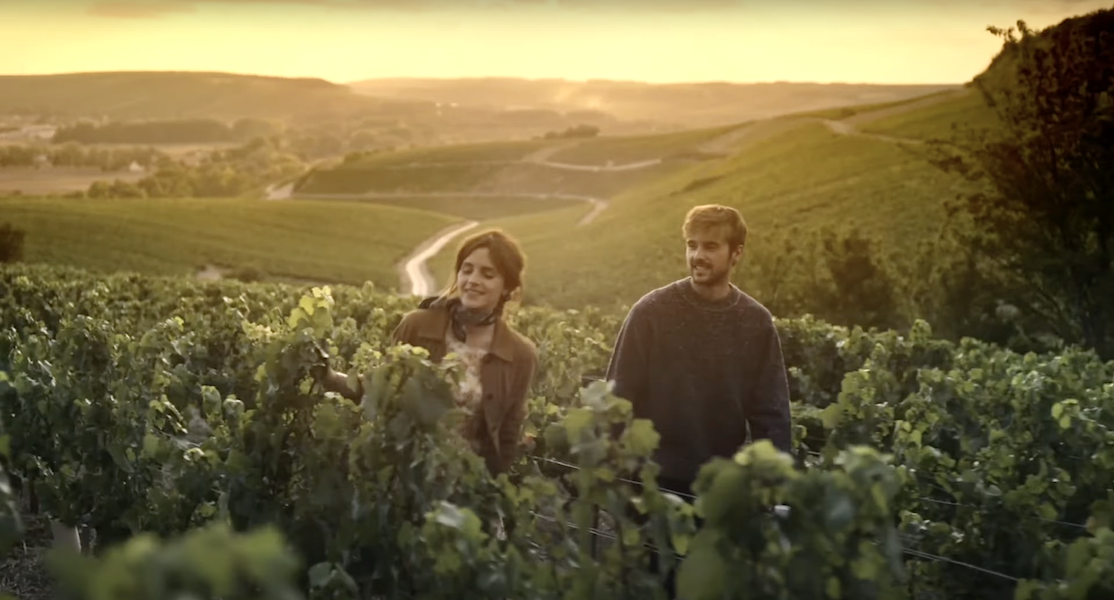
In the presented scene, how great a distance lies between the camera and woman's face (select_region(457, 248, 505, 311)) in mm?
4027

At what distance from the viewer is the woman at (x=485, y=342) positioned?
4.03 m

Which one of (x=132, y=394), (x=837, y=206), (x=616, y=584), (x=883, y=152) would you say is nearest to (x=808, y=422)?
(x=132, y=394)

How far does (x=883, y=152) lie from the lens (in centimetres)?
3612

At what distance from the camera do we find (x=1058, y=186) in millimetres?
16406

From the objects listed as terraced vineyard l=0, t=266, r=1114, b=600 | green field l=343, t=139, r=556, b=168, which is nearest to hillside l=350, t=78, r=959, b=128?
green field l=343, t=139, r=556, b=168

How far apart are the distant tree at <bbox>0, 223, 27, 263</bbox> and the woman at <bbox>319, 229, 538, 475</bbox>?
21.9 m

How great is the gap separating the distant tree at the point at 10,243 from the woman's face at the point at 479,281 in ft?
72.0

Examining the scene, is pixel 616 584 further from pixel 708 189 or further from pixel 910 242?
pixel 708 189

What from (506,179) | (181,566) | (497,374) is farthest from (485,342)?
(506,179)

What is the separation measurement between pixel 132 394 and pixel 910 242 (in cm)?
2578

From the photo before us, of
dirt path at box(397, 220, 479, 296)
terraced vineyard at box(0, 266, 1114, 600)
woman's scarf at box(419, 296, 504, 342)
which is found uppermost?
woman's scarf at box(419, 296, 504, 342)

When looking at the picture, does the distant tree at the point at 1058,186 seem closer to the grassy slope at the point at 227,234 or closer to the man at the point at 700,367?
the man at the point at 700,367

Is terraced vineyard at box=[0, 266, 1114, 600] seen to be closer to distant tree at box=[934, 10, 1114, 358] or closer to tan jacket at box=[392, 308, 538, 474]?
tan jacket at box=[392, 308, 538, 474]

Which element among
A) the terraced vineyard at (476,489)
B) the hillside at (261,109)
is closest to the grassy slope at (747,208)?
the hillside at (261,109)
